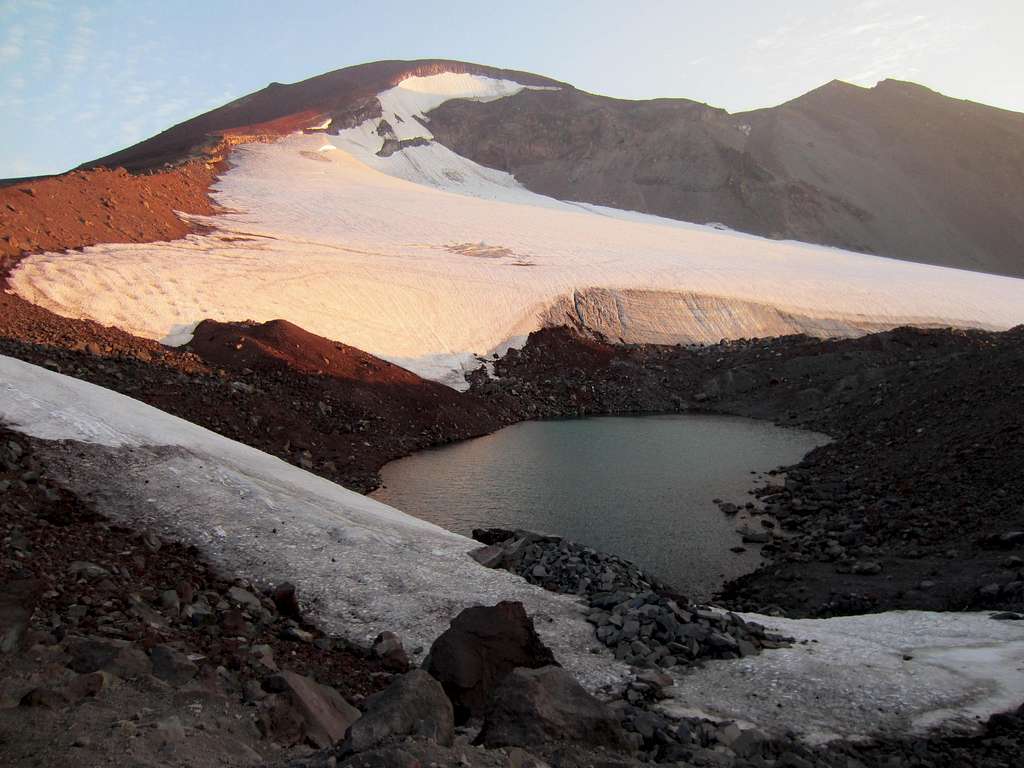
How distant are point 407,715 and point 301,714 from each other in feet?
2.75

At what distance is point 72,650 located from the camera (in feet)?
16.1

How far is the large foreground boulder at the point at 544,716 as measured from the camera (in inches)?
191

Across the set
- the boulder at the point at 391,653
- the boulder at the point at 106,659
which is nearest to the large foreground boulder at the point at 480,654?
the boulder at the point at 391,653

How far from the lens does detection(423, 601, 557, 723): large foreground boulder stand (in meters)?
6.02

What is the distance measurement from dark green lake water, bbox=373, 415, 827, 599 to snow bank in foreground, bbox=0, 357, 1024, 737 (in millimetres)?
3277

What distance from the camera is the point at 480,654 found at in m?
6.25

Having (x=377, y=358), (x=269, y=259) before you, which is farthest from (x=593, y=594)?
(x=269, y=259)

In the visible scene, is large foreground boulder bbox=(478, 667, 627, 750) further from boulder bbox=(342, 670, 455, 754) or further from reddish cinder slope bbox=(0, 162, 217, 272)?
reddish cinder slope bbox=(0, 162, 217, 272)

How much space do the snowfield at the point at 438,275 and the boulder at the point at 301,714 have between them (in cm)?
1699

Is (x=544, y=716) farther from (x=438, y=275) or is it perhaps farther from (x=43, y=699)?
(x=438, y=275)

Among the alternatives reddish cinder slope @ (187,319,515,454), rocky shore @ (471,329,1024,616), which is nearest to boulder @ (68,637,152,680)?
rocky shore @ (471,329,1024,616)

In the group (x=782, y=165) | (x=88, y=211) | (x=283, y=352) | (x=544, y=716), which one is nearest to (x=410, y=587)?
(x=544, y=716)

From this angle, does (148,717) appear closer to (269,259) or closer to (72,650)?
(72,650)

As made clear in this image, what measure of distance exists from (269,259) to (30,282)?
8.87m
